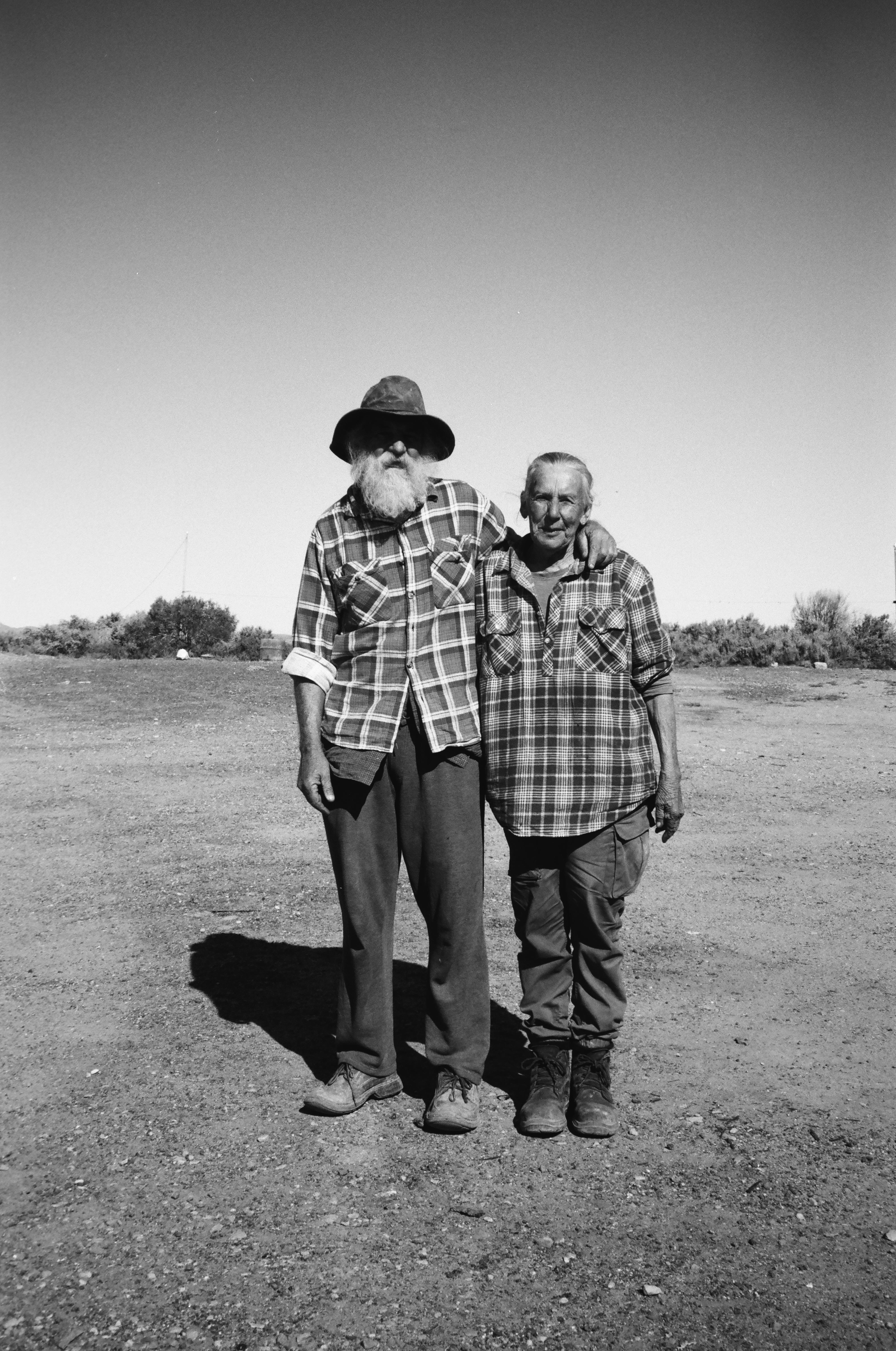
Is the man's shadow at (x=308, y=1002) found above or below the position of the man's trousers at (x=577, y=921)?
below

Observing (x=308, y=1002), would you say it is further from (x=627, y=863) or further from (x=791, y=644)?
(x=791, y=644)

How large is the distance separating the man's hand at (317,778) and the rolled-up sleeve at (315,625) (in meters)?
0.20

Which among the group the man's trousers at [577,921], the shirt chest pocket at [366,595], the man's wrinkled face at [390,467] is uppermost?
the man's wrinkled face at [390,467]

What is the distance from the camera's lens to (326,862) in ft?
20.7

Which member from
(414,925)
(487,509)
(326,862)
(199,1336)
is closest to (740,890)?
(414,925)

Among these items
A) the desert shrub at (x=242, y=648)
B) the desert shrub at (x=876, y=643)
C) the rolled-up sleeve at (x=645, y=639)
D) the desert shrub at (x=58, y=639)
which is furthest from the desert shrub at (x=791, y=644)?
the rolled-up sleeve at (x=645, y=639)

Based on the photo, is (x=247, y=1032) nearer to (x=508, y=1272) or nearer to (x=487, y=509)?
(x=508, y=1272)

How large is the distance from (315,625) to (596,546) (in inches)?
35.1

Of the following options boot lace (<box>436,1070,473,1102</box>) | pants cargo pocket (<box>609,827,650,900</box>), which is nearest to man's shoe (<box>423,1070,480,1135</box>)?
boot lace (<box>436,1070,473,1102</box>)

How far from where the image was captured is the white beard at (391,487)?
3.25m

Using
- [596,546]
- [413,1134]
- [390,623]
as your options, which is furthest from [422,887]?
[596,546]

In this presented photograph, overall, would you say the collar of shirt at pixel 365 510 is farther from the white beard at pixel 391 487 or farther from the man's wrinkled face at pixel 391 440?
the man's wrinkled face at pixel 391 440

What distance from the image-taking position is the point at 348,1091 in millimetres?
3299

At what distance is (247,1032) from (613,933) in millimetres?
1478
